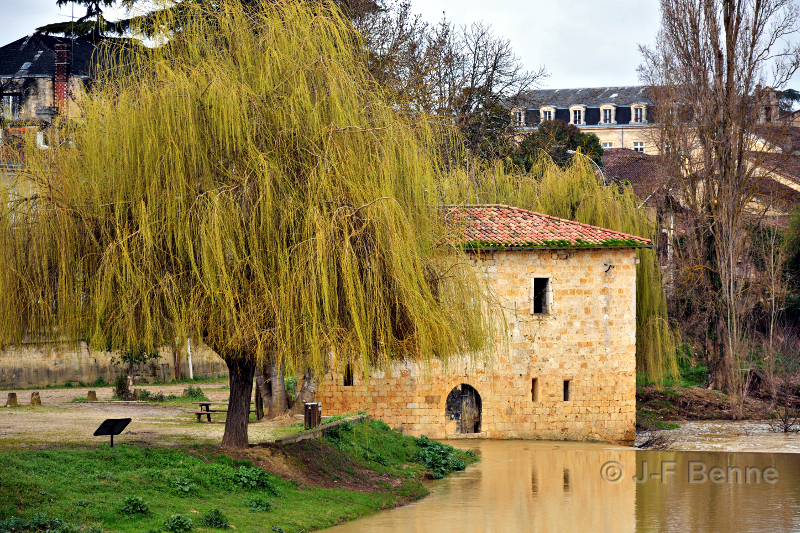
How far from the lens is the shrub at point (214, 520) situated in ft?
37.0

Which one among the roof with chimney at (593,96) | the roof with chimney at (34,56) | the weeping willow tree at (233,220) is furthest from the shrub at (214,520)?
the roof with chimney at (593,96)

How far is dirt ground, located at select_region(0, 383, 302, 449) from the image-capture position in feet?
51.2

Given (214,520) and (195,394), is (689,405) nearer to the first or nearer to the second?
(195,394)

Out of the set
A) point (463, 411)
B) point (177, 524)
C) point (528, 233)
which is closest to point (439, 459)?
point (463, 411)

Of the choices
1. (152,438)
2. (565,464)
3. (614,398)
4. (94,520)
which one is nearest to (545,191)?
(614,398)

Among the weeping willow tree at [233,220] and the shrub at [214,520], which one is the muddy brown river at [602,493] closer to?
the shrub at [214,520]

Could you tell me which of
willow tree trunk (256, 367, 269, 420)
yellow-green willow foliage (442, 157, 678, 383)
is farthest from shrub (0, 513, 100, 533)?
yellow-green willow foliage (442, 157, 678, 383)

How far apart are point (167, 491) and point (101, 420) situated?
8.01 meters

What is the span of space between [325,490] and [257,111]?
20.0 feet

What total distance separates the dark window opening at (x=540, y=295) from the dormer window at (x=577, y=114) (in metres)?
60.8

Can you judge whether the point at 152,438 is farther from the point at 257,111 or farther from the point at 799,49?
the point at 799,49

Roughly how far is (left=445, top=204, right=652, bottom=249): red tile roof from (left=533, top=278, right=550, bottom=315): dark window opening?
1105mm

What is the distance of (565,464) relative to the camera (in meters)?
19.4

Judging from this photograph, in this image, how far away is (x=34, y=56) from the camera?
43.2 metres
